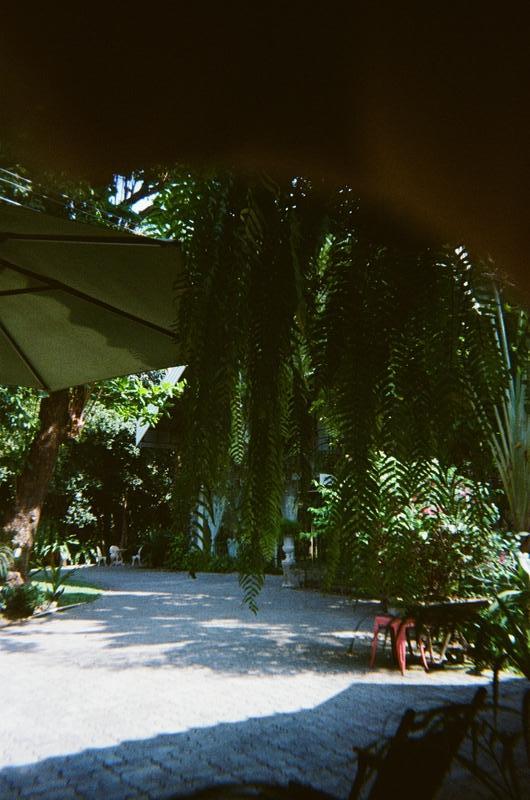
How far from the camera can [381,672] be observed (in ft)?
16.6

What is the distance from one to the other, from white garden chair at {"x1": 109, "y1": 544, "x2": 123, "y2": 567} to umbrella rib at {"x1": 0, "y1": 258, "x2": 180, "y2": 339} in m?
16.8

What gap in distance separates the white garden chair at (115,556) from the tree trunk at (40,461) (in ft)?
33.5

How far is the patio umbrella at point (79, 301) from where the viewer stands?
6.75 feet

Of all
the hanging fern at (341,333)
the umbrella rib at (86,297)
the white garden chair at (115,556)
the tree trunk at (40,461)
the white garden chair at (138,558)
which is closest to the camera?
the hanging fern at (341,333)

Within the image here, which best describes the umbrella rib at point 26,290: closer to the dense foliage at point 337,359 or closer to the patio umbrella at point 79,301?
the patio umbrella at point 79,301

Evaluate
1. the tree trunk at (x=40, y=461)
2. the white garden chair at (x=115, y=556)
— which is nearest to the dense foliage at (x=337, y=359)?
the tree trunk at (x=40, y=461)

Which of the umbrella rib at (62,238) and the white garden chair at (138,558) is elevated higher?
the white garden chair at (138,558)

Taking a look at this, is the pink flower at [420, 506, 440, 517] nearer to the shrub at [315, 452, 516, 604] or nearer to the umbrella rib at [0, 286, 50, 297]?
the shrub at [315, 452, 516, 604]

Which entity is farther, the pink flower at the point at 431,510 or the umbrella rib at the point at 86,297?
the umbrella rib at the point at 86,297

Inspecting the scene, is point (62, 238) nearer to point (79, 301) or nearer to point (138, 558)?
point (79, 301)

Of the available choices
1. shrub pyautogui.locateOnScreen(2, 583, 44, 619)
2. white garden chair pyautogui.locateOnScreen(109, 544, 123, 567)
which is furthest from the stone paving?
white garden chair pyautogui.locateOnScreen(109, 544, 123, 567)

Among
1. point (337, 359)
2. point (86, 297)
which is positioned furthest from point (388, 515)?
point (86, 297)

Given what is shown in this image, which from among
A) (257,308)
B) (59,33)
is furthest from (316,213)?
(59,33)

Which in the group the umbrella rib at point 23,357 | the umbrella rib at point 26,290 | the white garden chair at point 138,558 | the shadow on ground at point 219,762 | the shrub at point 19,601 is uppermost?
the white garden chair at point 138,558
